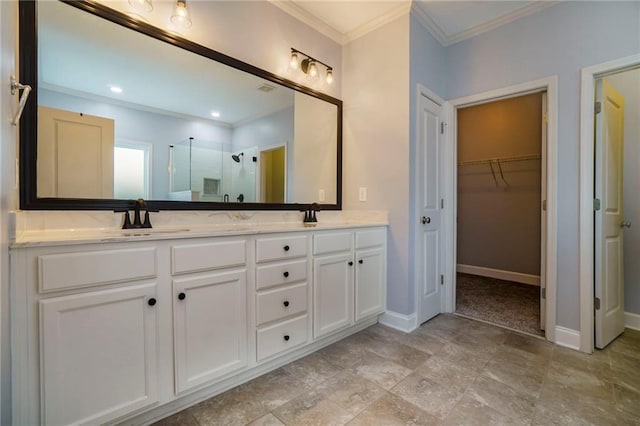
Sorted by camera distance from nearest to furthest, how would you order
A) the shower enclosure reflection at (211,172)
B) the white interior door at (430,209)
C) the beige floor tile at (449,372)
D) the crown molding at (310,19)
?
the beige floor tile at (449,372) → the shower enclosure reflection at (211,172) → the crown molding at (310,19) → the white interior door at (430,209)

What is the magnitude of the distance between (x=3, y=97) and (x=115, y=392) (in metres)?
1.15

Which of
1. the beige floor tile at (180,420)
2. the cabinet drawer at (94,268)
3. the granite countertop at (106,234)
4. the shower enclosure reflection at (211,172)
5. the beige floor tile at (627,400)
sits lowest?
the beige floor tile at (627,400)

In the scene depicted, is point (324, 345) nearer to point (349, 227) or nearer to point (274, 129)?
point (349, 227)

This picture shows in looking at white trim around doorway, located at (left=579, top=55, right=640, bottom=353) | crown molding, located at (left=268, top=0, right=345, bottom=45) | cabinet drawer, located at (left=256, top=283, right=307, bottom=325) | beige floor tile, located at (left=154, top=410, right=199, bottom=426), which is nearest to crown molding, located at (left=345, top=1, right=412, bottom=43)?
crown molding, located at (left=268, top=0, right=345, bottom=45)

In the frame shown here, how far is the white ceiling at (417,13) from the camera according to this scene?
2322 millimetres

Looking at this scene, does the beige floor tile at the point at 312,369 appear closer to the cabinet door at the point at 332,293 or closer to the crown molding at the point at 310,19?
the cabinet door at the point at 332,293

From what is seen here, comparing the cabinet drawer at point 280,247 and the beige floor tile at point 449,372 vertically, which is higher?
the cabinet drawer at point 280,247

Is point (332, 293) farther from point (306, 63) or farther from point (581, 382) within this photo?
point (306, 63)

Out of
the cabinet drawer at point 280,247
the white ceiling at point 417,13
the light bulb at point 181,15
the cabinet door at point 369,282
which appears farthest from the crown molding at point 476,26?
the cabinet drawer at point 280,247

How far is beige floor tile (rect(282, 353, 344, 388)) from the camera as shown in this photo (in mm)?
1717

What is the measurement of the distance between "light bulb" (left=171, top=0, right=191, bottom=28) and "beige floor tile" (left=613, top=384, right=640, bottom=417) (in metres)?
3.21

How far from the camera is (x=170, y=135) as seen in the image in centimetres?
179

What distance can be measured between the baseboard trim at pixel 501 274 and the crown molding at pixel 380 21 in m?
3.62

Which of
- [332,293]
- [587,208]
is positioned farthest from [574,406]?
[332,293]
